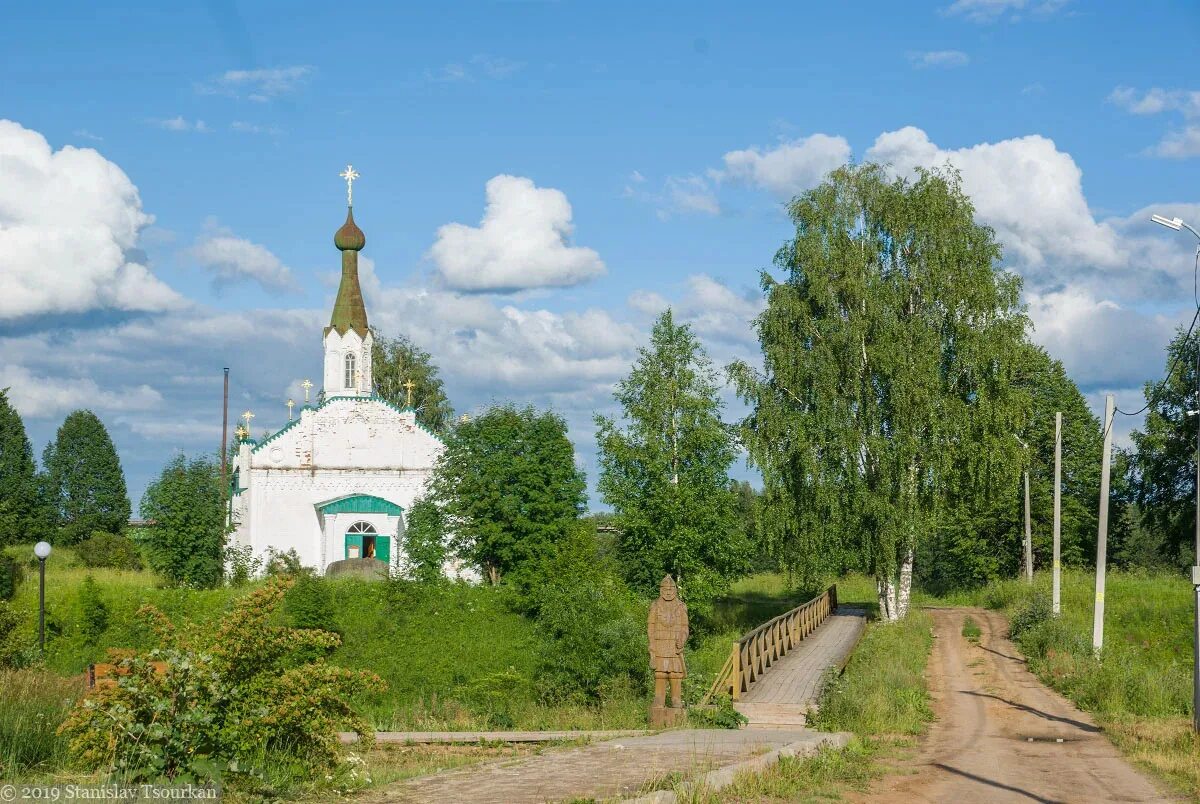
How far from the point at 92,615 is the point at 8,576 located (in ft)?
18.8

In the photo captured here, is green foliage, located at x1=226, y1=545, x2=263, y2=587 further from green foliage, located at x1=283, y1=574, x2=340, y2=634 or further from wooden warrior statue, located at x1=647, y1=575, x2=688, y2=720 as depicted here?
wooden warrior statue, located at x1=647, y1=575, x2=688, y2=720

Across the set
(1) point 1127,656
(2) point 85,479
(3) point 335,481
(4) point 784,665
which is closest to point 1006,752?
(4) point 784,665

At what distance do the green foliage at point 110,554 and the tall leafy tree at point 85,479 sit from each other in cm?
1431

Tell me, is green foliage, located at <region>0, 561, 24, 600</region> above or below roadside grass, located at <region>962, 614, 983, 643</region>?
above

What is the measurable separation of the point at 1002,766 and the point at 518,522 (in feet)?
99.7

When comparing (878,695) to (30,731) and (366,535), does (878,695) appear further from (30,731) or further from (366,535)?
(366,535)

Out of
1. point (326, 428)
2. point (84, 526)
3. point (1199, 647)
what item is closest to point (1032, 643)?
point (1199, 647)

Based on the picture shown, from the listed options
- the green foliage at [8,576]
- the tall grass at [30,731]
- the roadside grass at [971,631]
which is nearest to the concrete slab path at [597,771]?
the tall grass at [30,731]

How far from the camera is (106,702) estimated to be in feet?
30.9

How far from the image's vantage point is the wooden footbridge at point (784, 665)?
18.4 m

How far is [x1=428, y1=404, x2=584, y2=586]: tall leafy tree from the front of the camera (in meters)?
44.3

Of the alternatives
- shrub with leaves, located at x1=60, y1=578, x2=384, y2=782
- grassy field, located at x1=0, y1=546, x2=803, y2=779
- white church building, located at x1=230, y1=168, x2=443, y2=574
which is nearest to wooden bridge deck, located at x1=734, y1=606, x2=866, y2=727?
grassy field, located at x1=0, y1=546, x2=803, y2=779

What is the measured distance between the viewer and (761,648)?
2319cm

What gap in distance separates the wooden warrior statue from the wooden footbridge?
0.96 metres
